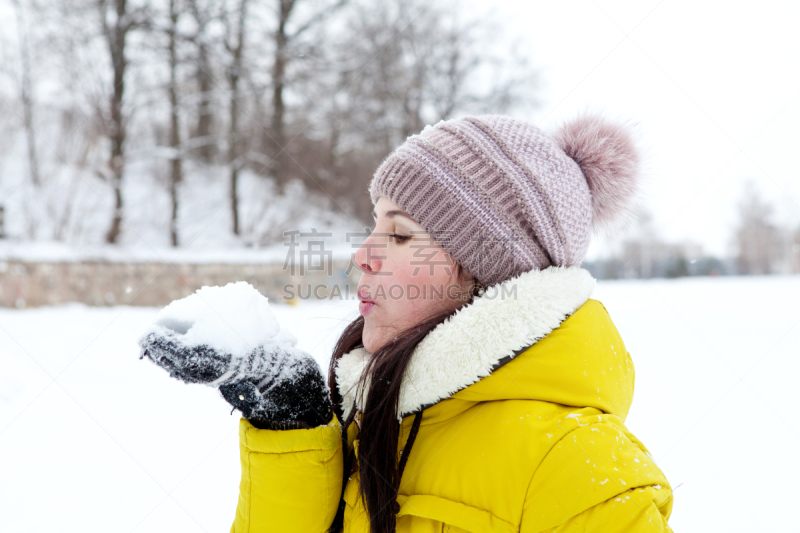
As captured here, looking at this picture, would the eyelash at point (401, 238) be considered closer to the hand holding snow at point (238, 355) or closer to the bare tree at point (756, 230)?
the hand holding snow at point (238, 355)

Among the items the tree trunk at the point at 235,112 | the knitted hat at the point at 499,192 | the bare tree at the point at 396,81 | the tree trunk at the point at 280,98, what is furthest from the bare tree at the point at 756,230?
the knitted hat at the point at 499,192

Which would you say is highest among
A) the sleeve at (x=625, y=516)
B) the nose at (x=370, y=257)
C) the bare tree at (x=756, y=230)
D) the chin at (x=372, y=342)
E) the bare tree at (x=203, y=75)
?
the bare tree at (x=203, y=75)

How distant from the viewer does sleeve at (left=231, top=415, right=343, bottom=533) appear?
45.4 inches

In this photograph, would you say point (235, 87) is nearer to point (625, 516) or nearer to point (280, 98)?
point (280, 98)

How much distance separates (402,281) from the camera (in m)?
1.30

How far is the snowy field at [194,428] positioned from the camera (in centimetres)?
266

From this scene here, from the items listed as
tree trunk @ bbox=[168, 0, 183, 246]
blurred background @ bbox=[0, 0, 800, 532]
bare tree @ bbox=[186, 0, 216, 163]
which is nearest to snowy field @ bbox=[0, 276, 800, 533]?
blurred background @ bbox=[0, 0, 800, 532]

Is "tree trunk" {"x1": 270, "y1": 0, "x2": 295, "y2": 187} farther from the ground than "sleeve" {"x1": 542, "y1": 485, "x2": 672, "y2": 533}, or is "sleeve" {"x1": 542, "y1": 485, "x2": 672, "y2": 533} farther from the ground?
"tree trunk" {"x1": 270, "y1": 0, "x2": 295, "y2": 187}

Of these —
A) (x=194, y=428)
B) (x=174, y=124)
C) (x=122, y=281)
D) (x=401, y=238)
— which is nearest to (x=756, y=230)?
(x=174, y=124)

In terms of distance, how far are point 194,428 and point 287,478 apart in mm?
2961

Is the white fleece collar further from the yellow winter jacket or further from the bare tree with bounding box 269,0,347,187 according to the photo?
the bare tree with bounding box 269,0,347,187

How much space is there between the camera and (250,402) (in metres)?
1.16

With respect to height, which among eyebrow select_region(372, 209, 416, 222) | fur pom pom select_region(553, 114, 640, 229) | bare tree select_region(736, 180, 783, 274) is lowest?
bare tree select_region(736, 180, 783, 274)

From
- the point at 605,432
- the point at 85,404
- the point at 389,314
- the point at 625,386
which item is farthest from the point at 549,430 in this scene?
the point at 85,404
